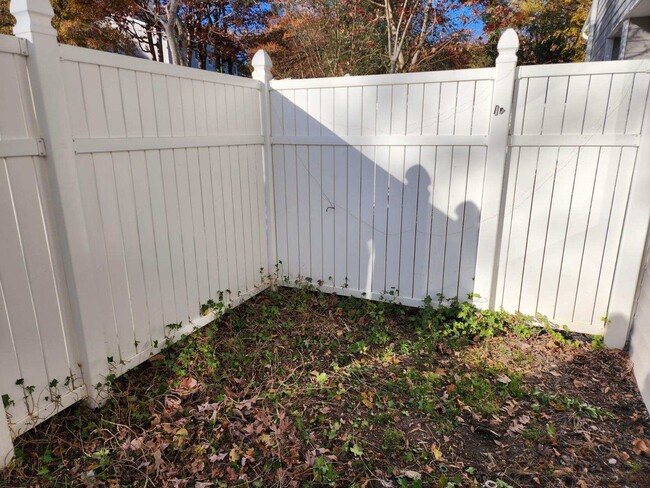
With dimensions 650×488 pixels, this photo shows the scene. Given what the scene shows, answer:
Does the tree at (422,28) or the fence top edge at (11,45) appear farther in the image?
the tree at (422,28)

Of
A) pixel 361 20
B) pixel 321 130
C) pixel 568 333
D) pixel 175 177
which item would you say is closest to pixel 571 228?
pixel 568 333

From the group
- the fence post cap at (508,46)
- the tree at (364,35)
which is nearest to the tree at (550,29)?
the tree at (364,35)

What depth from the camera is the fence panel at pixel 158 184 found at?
2379 mm

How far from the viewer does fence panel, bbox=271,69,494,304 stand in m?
3.30

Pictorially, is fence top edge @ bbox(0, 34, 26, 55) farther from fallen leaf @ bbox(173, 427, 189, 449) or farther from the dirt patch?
fallen leaf @ bbox(173, 427, 189, 449)

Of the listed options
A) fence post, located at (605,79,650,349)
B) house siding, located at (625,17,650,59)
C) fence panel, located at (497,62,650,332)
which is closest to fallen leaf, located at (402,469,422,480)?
fence panel, located at (497,62,650,332)

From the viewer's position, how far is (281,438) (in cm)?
231

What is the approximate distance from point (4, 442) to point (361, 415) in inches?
73.2

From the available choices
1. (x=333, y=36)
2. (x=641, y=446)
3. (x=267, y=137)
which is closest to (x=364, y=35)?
(x=333, y=36)

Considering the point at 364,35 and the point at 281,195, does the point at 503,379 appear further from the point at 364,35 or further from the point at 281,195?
the point at 364,35

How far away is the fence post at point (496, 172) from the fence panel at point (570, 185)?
6cm

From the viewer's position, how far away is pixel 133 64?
2.54m

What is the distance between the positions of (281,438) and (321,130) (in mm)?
2549

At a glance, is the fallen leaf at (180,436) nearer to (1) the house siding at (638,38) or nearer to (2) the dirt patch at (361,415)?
(2) the dirt patch at (361,415)
